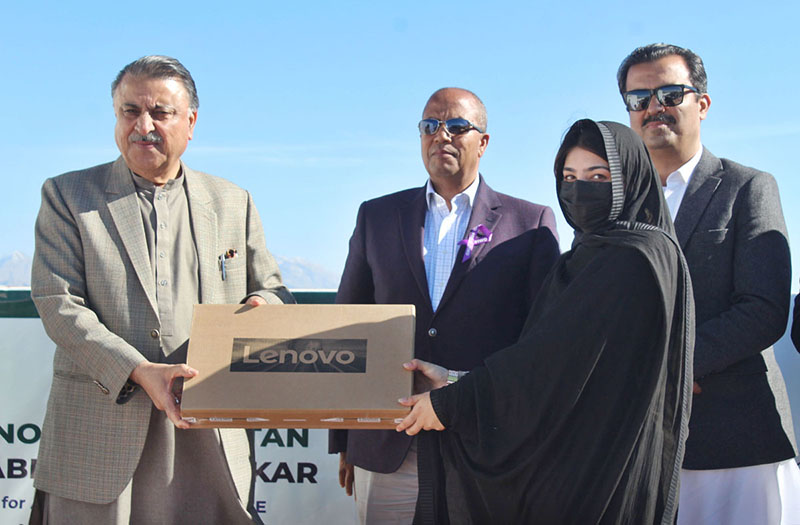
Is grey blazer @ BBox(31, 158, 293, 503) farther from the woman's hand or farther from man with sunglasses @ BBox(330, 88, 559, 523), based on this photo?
the woman's hand

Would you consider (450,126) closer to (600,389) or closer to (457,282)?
(457,282)

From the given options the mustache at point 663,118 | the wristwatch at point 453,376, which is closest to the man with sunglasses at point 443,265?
the wristwatch at point 453,376

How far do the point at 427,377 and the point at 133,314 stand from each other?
3.68ft

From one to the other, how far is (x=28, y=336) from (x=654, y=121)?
3.45 m

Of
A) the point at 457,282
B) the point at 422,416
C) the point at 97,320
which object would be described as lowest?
the point at 422,416

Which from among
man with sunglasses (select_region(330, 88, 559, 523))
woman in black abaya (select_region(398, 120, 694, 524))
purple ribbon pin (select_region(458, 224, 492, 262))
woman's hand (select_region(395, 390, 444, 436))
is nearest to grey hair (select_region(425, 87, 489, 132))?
man with sunglasses (select_region(330, 88, 559, 523))

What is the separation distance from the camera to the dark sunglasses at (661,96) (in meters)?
3.21

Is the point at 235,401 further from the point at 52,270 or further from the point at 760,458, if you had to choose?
the point at 760,458

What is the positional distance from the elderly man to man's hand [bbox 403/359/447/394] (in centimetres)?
62

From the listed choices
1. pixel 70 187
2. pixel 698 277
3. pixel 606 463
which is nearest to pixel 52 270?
pixel 70 187

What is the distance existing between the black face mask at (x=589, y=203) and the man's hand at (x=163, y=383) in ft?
4.46

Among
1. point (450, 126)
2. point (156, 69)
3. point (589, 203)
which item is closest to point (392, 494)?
point (589, 203)

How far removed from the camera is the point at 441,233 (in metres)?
3.18

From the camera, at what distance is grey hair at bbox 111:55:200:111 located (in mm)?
2881
